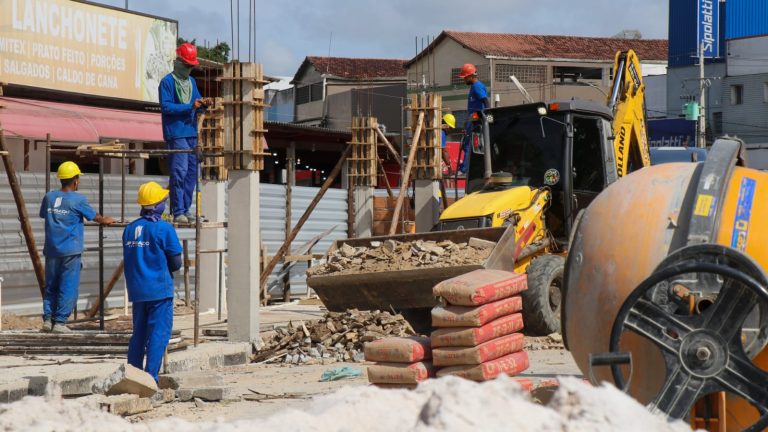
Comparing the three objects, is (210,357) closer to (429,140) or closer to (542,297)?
(542,297)

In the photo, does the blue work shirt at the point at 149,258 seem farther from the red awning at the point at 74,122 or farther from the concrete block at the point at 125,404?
the red awning at the point at 74,122

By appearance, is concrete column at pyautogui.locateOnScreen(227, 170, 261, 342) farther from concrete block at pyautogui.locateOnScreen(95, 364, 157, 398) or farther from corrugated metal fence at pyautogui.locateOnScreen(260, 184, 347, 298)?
corrugated metal fence at pyautogui.locateOnScreen(260, 184, 347, 298)

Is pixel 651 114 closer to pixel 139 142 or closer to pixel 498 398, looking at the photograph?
pixel 139 142

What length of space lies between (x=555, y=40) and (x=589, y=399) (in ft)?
205

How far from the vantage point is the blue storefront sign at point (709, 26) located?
5762 centimetres

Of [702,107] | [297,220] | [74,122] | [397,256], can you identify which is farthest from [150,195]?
[702,107]

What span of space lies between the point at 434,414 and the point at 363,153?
612 inches

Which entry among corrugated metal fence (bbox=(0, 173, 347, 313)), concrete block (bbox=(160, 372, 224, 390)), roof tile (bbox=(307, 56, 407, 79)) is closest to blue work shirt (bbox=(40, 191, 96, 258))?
corrugated metal fence (bbox=(0, 173, 347, 313))

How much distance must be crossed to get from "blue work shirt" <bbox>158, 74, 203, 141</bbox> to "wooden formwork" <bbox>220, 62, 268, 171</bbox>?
28.7 inches

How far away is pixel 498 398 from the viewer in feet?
13.1

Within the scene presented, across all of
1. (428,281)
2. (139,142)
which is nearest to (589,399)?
(428,281)

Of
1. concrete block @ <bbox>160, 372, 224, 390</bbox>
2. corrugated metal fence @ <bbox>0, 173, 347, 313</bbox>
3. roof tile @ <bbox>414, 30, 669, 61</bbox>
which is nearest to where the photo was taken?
concrete block @ <bbox>160, 372, 224, 390</bbox>

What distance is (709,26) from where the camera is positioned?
57750 mm

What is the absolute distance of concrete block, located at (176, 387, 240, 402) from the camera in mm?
9180
